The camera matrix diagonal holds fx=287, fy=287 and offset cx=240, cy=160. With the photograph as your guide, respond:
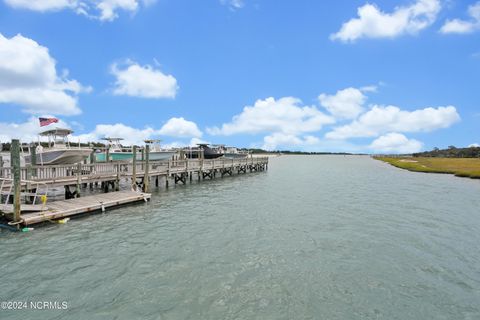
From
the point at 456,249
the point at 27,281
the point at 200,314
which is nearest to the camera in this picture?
the point at 200,314

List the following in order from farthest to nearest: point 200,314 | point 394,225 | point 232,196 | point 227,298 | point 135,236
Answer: point 232,196, point 394,225, point 135,236, point 227,298, point 200,314

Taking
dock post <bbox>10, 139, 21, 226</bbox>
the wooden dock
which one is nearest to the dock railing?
the wooden dock

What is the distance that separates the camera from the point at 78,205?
16750 mm

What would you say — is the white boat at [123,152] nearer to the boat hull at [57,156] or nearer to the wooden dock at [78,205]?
the boat hull at [57,156]

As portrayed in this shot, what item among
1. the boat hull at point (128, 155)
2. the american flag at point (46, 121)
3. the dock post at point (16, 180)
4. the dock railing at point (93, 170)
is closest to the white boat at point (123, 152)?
the boat hull at point (128, 155)

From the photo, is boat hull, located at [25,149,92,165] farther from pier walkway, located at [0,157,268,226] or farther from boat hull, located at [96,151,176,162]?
boat hull, located at [96,151,176,162]

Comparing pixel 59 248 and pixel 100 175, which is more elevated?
pixel 100 175

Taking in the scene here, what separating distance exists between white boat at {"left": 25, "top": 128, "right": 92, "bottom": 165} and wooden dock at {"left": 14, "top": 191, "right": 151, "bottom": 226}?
24.3 feet

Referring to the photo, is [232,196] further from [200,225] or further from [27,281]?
[27,281]

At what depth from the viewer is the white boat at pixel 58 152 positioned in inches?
967

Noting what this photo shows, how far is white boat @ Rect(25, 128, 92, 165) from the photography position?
24562mm

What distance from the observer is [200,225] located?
50.5 ft

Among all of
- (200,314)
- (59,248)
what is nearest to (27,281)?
(59,248)

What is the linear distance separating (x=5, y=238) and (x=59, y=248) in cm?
312
